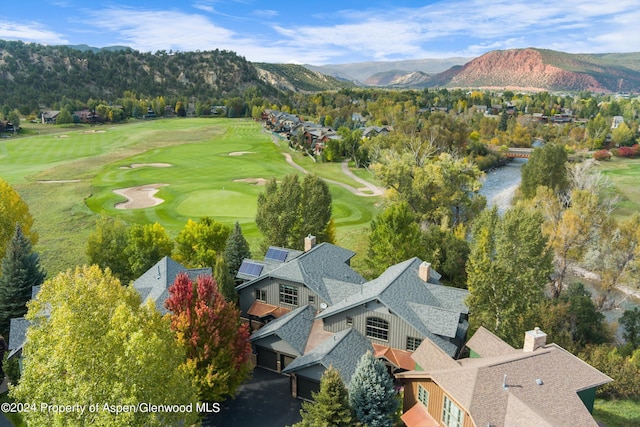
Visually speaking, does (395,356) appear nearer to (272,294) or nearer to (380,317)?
(380,317)

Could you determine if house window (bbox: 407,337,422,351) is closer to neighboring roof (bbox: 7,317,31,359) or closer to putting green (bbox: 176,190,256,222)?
neighboring roof (bbox: 7,317,31,359)

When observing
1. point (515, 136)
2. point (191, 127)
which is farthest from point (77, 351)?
point (191, 127)

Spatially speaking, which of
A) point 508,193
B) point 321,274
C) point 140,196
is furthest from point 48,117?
point 321,274

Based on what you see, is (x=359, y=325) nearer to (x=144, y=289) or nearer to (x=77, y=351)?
(x=144, y=289)

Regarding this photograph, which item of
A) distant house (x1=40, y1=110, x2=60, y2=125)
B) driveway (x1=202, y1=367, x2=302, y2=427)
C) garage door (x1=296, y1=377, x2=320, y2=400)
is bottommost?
driveway (x1=202, y1=367, x2=302, y2=427)

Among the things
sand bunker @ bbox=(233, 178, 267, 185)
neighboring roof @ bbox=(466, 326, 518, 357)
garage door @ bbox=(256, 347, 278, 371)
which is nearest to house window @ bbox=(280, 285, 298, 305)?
garage door @ bbox=(256, 347, 278, 371)

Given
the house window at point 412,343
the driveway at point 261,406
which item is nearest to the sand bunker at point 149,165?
the driveway at point 261,406
